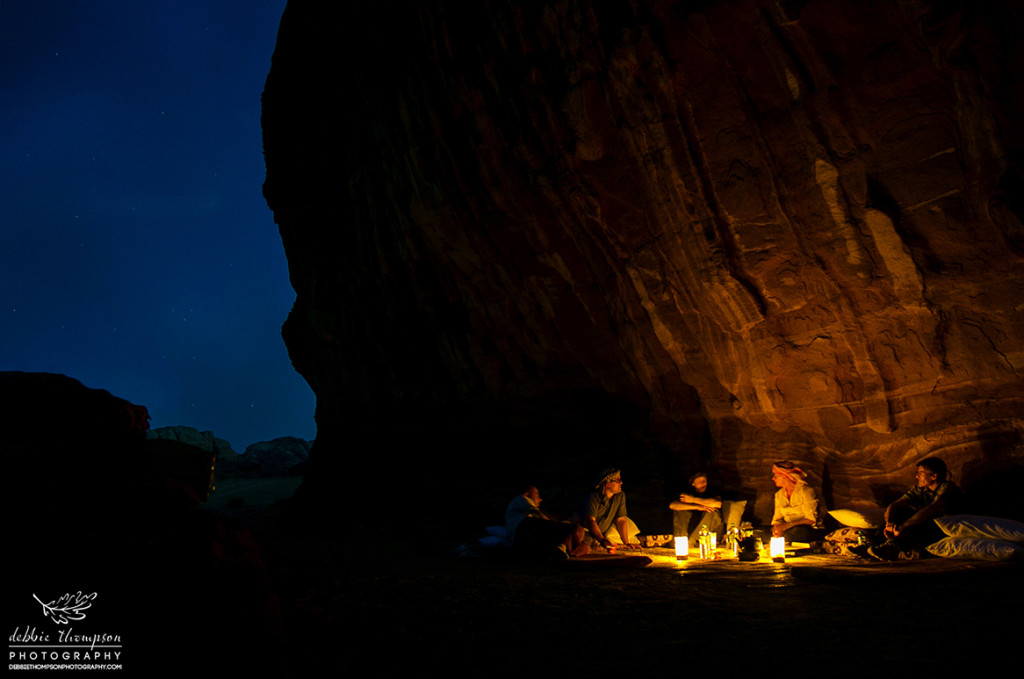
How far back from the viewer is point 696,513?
9.95 m

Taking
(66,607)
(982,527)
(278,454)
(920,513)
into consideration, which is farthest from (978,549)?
(278,454)

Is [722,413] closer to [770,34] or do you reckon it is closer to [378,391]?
[770,34]

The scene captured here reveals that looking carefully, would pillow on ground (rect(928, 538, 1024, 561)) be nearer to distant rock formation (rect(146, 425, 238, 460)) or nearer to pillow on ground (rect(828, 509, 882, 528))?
pillow on ground (rect(828, 509, 882, 528))

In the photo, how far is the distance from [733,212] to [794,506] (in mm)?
4428

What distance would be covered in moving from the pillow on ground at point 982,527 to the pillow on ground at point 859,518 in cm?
136

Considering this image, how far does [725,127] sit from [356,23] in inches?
405

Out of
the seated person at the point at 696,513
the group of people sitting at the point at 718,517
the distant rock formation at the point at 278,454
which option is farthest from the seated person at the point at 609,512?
the distant rock formation at the point at 278,454

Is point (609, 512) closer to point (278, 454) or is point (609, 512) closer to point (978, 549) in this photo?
point (978, 549)

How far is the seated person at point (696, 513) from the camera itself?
30.9ft

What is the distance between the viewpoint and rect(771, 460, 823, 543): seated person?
27.4ft

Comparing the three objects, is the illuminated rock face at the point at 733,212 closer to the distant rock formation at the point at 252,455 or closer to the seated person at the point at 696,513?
the seated person at the point at 696,513

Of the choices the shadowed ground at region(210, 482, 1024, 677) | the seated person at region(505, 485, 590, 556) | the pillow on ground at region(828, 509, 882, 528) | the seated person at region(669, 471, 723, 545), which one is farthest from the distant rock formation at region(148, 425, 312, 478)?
the pillow on ground at region(828, 509, 882, 528)

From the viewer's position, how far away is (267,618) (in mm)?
3221

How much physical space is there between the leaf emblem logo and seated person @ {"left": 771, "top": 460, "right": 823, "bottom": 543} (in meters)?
7.92
